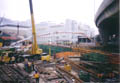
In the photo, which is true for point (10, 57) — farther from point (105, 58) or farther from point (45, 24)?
point (45, 24)

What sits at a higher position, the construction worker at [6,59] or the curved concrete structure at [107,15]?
the curved concrete structure at [107,15]

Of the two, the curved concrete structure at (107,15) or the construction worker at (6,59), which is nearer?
the curved concrete structure at (107,15)

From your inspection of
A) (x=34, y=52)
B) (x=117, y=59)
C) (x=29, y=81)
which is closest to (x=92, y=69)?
(x=117, y=59)

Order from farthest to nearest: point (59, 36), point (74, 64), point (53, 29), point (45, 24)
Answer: point (45, 24) < point (53, 29) < point (59, 36) < point (74, 64)

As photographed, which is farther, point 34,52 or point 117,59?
point 34,52

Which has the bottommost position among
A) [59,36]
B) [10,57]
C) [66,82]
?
[66,82]

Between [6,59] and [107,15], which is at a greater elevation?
[107,15]

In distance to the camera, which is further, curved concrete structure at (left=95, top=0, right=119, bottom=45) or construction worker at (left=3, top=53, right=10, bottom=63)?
construction worker at (left=3, top=53, right=10, bottom=63)

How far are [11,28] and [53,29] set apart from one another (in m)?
30.2

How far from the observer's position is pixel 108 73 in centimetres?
918

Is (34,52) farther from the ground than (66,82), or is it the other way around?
(34,52)

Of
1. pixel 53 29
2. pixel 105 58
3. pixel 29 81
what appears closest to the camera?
pixel 29 81

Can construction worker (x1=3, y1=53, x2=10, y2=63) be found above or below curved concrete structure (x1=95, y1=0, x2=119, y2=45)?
below

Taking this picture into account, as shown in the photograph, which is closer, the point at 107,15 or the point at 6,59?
the point at 107,15
